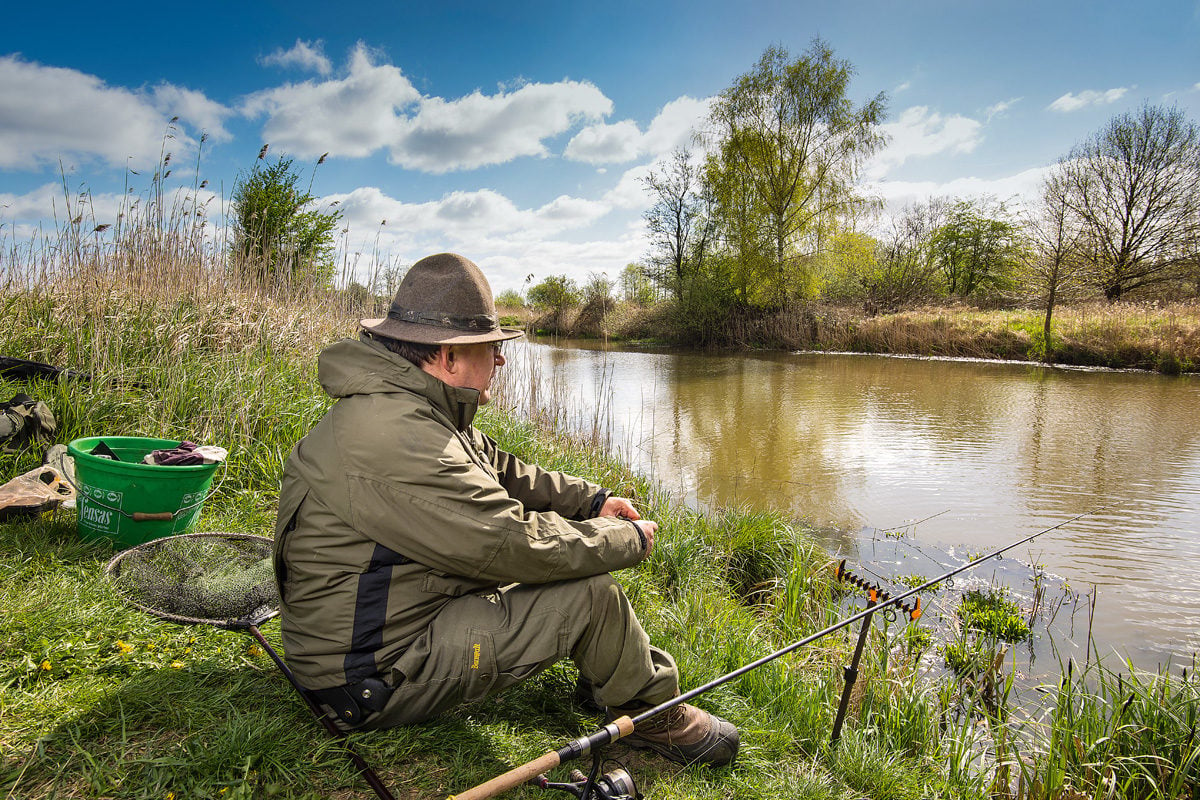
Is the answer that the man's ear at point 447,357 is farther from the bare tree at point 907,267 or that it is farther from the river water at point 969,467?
the bare tree at point 907,267

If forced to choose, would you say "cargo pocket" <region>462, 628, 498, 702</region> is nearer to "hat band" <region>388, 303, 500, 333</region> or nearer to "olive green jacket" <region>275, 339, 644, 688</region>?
"olive green jacket" <region>275, 339, 644, 688</region>

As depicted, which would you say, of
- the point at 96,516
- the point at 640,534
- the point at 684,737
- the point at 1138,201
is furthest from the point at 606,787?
the point at 1138,201

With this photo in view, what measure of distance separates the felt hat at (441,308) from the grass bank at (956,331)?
8809 mm

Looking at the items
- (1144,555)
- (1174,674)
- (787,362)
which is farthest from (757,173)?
(1174,674)

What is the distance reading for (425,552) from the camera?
1603 millimetres

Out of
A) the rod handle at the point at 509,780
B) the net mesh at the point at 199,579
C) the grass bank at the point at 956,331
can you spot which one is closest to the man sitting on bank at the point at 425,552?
the rod handle at the point at 509,780

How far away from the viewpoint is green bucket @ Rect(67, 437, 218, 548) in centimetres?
270

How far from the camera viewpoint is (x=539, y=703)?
2.29 m

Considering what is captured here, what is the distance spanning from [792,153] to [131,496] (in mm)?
25683

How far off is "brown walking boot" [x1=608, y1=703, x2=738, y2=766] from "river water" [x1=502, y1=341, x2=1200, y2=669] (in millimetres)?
2624

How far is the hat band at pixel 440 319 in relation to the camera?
1.85 m

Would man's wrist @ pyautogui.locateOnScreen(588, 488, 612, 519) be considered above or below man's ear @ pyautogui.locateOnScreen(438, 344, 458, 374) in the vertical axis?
below

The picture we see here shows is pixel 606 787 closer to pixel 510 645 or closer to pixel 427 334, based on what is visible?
pixel 510 645

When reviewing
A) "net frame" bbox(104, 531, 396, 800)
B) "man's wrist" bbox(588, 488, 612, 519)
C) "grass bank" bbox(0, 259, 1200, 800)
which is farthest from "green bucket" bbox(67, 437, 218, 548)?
"man's wrist" bbox(588, 488, 612, 519)
